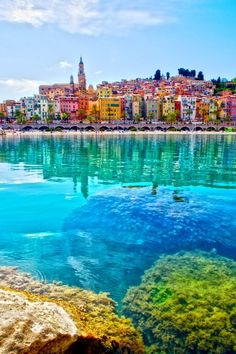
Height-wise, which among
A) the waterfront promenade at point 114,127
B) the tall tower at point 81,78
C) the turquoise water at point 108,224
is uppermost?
the tall tower at point 81,78

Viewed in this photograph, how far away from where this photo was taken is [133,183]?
894 inches

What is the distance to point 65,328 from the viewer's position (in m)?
4.57

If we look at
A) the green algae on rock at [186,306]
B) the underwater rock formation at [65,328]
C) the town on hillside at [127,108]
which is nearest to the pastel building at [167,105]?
the town on hillside at [127,108]

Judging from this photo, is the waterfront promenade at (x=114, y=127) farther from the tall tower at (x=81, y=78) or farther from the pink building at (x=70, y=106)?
the tall tower at (x=81, y=78)

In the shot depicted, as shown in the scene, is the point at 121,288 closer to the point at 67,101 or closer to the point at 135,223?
the point at 135,223

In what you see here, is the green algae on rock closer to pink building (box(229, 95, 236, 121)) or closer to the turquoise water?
the turquoise water

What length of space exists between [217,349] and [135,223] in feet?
25.2

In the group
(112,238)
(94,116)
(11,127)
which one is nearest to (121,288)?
(112,238)

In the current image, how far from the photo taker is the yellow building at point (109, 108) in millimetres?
143250

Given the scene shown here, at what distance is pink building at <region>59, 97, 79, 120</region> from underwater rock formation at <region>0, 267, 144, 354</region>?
146469 mm

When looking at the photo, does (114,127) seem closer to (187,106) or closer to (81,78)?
(187,106)

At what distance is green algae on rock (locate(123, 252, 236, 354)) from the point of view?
21.3 feet

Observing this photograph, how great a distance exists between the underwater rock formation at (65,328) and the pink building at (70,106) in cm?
14647

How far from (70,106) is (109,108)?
20699 millimetres
